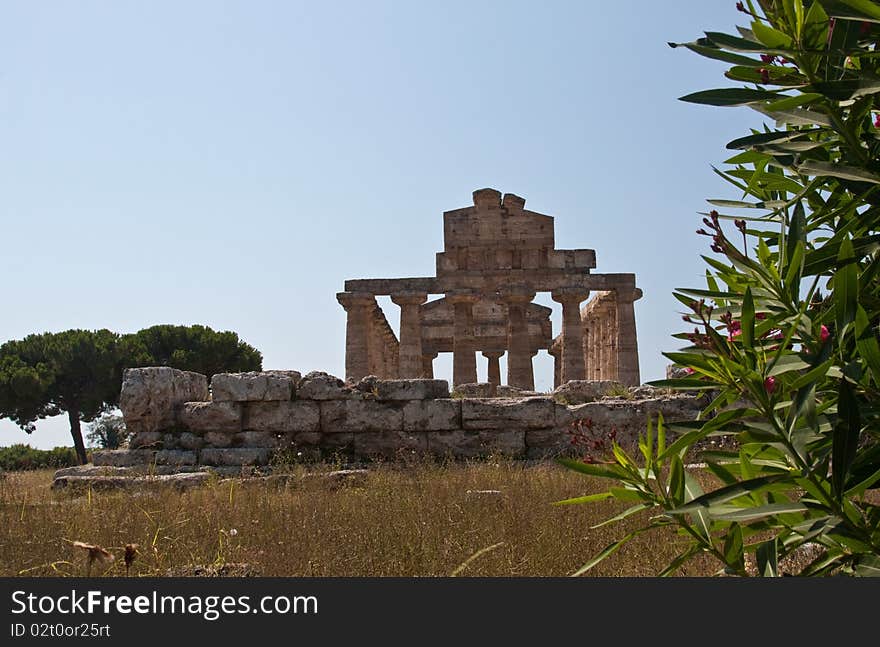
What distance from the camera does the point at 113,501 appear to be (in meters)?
8.16

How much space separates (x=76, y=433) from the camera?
3403cm

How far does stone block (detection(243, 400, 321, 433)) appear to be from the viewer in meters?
12.3

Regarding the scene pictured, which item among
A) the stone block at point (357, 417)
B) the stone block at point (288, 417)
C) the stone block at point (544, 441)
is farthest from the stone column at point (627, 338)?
the stone block at point (288, 417)

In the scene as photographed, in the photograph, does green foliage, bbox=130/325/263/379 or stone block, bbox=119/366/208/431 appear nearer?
stone block, bbox=119/366/208/431

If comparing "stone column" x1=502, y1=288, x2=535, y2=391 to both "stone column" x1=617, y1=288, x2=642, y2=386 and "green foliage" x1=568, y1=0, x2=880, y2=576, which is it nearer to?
"stone column" x1=617, y1=288, x2=642, y2=386

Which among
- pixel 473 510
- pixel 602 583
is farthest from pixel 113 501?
pixel 602 583

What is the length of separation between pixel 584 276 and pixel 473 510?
79.2 feet

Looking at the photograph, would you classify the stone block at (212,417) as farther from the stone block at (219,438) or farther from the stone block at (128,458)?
the stone block at (128,458)

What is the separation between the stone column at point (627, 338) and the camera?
30.4 m

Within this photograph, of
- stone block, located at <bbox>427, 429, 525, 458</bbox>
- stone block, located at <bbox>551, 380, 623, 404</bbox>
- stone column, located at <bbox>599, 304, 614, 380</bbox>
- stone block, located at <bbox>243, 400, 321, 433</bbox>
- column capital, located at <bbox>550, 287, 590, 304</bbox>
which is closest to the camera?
stone block, located at <bbox>427, 429, 525, 458</bbox>

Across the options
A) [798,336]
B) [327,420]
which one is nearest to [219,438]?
[327,420]

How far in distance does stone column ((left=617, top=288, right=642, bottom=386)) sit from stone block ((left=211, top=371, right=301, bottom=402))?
20037 mm

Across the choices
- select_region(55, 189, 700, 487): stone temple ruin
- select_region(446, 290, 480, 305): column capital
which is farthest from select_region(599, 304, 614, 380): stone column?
select_region(55, 189, 700, 487): stone temple ruin

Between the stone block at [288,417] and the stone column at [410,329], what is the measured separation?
59.4ft
